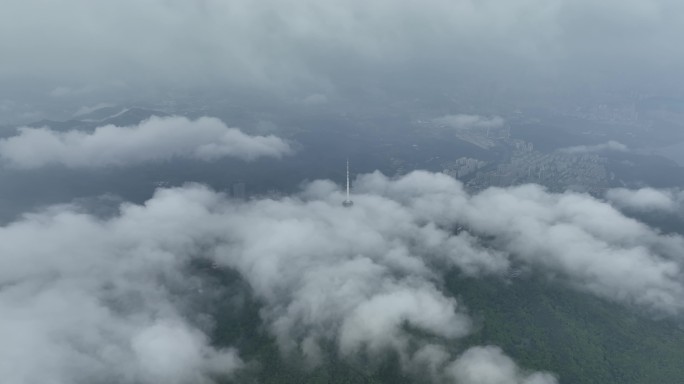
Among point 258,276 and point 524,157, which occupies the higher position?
point 524,157

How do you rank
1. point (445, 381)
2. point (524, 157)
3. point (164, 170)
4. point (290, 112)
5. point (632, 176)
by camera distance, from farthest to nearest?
point (290, 112) → point (524, 157) → point (632, 176) → point (164, 170) → point (445, 381)

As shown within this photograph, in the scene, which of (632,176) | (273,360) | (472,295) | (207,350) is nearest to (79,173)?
(207,350)

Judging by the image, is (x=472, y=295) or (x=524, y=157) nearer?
(x=472, y=295)

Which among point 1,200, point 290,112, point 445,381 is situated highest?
point 290,112

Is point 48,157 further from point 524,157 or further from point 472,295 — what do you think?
point 524,157

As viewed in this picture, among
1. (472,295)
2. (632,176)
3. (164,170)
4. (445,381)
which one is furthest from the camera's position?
(632,176)

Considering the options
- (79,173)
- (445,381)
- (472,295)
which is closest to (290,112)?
(79,173)

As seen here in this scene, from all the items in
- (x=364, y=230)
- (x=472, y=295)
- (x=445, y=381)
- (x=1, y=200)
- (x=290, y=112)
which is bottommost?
(x=445, y=381)

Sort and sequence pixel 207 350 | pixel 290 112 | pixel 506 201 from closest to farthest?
pixel 207 350, pixel 506 201, pixel 290 112

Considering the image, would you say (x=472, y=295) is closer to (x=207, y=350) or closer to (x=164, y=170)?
(x=207, y=350)
